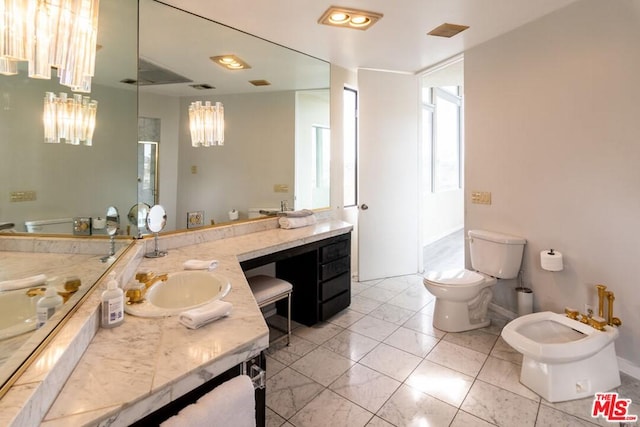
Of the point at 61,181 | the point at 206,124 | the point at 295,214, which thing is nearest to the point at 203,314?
the point at 61,181

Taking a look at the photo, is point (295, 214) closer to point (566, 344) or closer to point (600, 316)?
point (566, 344)

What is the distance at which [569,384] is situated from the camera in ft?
5.52

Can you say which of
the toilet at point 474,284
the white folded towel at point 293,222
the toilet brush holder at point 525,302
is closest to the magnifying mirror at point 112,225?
the white folded towel at point 293,222

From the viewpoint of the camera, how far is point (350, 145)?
3.56 m

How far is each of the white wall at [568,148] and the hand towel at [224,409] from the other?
2341mm

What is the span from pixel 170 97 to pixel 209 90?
324mm

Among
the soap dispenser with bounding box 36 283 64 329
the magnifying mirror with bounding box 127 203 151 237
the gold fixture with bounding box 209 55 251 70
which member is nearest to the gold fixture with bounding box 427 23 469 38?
the gold fixture with bounding box 209 55 251 70

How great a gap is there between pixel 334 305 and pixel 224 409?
1.90 meters

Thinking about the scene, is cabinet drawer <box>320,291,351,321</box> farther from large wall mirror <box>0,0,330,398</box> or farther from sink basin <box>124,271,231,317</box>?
sink basin <box>124,271,231,317</box>

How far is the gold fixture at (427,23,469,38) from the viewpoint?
2.40 meters

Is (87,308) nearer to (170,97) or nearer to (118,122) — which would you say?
(118,122)

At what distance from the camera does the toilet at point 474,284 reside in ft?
7.74

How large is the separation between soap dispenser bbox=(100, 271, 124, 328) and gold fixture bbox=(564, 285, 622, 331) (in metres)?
2.45

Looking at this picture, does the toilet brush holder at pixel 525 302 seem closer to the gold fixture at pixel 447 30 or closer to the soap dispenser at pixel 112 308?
the gold fixture at pixel 447 30
